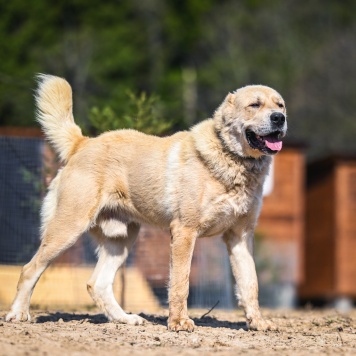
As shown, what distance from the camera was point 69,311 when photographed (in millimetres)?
8844

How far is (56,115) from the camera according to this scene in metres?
7.82

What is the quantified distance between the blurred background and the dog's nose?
10.7 ft

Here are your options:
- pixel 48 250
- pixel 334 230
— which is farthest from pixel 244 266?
pixel 334 230

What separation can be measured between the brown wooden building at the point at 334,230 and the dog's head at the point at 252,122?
14.5 m

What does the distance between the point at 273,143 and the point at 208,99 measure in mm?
28958

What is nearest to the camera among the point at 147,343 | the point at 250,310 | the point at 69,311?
the point at 147,343

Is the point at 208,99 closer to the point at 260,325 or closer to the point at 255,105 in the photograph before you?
the point at 255,105

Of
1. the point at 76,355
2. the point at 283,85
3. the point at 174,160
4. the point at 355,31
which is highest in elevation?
the point at 355,31

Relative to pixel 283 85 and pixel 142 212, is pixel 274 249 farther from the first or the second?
pixel 283 85

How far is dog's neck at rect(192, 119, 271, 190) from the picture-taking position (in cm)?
702

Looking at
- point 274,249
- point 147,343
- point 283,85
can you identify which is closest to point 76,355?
point 147,343

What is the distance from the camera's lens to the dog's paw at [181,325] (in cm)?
668

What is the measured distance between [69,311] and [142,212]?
2021 mm

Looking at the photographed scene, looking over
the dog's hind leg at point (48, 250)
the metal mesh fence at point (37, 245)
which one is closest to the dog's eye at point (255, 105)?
the dog's hind leg at point (48, 250)
